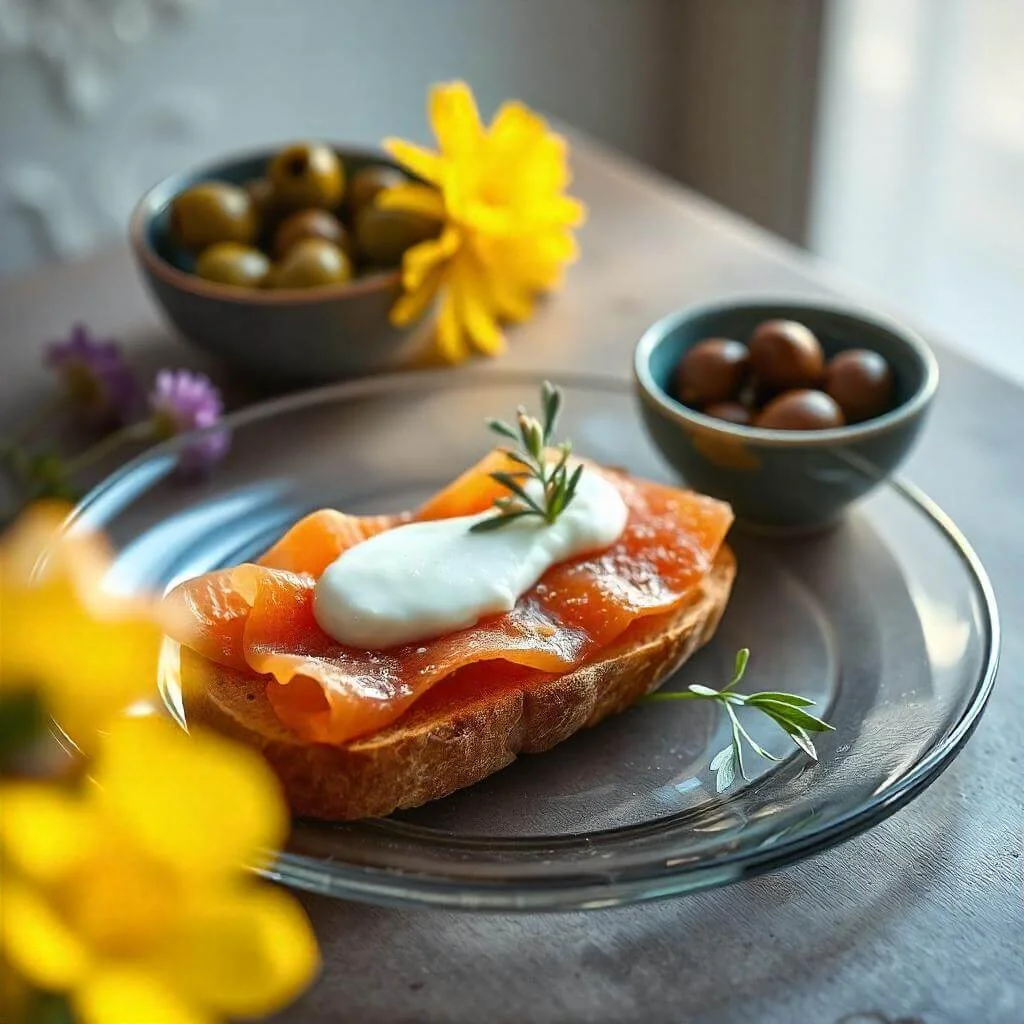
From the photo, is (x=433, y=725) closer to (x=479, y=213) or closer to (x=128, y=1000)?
(x=128, y=1000)

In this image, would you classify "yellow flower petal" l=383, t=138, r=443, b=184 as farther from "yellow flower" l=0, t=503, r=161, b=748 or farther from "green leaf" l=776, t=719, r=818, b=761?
"yellow flower" l=0, t=503, r=161, b=748

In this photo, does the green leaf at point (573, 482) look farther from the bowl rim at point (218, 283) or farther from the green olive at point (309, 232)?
the green olive at point (309, 232)

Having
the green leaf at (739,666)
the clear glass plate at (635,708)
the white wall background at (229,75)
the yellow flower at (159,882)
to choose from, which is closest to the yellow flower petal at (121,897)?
the yellow flower at (159,882)

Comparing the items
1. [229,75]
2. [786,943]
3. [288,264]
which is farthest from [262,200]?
[229,75]

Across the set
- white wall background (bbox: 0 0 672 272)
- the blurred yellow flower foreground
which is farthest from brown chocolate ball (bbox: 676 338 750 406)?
white wall background (bbox: 0 0 672 272)

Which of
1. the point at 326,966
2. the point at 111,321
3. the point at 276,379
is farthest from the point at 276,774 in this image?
the point at 111,321

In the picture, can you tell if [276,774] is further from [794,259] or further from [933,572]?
[794,259]
